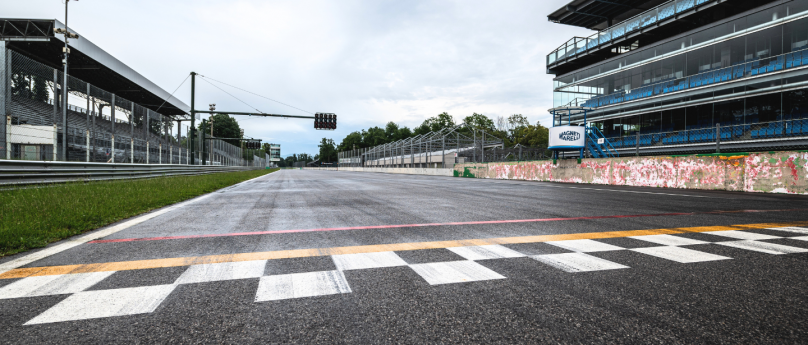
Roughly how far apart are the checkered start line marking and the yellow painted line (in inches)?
5.7

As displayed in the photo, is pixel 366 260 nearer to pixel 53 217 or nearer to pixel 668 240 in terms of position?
pixel 668 240

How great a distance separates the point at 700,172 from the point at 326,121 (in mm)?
26291

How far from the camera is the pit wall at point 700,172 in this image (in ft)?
34.6

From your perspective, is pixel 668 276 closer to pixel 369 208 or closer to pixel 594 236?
pixel 594 236

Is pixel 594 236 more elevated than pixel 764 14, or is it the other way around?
pixel 764 14

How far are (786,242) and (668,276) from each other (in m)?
2.29

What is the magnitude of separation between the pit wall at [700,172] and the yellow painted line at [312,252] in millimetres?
8436

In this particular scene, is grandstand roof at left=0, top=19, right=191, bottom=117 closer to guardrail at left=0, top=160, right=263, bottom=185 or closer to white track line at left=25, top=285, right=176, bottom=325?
guardrail at left=0, top=160, right=263, bottom=185

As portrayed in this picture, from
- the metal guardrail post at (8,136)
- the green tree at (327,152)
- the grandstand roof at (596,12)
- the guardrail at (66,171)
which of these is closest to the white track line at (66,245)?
the guardrail at (66,171)

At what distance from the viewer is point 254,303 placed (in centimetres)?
211

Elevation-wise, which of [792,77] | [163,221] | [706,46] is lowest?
[163,221]

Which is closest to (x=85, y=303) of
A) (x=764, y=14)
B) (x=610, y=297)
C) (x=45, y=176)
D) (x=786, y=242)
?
(x=610, y=297)

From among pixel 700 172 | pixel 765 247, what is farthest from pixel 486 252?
pixel 700 172

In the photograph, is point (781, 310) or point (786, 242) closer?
point (781, 310)
